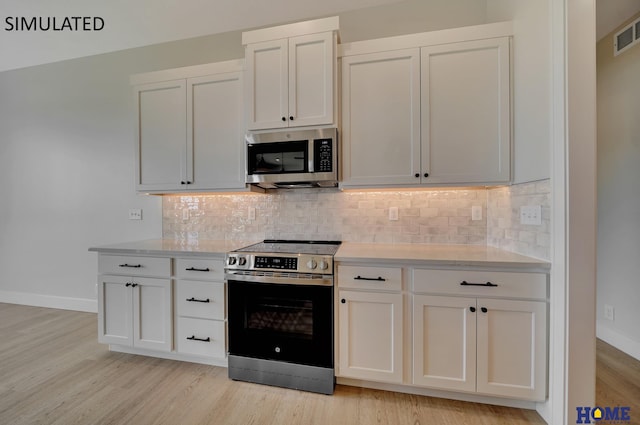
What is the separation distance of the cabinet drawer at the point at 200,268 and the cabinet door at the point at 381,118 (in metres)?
1.14

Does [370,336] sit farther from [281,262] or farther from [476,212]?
[476,212]

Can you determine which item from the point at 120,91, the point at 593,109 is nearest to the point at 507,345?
the point at 593,109

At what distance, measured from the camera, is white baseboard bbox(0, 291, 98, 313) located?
3.10 metres

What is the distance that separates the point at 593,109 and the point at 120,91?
162 inches

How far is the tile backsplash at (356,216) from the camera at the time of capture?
6.88 feet

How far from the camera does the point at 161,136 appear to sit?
237 centimetres

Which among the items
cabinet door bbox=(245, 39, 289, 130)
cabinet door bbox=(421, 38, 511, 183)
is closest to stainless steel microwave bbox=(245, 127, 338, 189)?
cabinet door bbox=(245, 39, 289, 130)

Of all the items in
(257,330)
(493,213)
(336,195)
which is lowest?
(257,330)

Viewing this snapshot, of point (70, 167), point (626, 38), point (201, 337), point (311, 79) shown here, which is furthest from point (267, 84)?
point (626, 38)

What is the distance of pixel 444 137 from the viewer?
1.86m

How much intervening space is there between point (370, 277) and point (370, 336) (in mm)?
386

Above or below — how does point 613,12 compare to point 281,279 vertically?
above

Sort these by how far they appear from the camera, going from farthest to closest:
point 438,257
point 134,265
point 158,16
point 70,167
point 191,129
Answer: point 70,167, point 158,16, point 191,129, point 134,265, point 438,257

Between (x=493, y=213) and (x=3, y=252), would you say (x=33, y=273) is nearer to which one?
(x=3, y=252)
